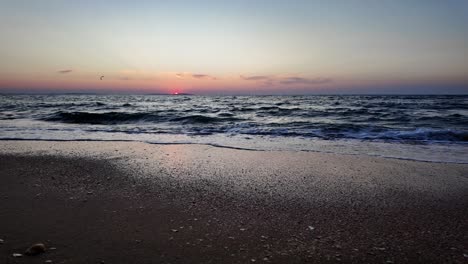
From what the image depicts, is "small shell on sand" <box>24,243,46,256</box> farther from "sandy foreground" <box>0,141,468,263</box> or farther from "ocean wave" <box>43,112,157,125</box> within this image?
"ocean wave" <box>43,112,157,125</box>

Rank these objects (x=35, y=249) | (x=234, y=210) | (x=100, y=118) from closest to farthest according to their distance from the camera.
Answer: (x=35, y=249), (x=234, y=210), (x=100, y=118)

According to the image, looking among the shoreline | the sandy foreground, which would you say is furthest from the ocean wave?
the sandy foreground

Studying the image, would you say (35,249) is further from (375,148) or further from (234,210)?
(375,148)

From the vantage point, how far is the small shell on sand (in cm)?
313

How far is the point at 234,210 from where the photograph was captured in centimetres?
451

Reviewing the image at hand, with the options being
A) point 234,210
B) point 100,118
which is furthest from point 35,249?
point 100,118

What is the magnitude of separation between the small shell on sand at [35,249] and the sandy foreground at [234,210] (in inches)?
3.0

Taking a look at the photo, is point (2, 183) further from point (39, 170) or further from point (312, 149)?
point (312, 149)

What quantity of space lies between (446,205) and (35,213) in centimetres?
593

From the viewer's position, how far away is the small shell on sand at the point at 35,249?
313 centimetres

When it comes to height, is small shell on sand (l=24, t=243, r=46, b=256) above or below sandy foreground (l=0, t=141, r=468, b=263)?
above

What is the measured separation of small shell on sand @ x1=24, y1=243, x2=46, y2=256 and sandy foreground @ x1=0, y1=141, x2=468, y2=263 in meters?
0.08

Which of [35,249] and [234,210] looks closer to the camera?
[35,249]

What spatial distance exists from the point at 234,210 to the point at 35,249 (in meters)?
2.40
